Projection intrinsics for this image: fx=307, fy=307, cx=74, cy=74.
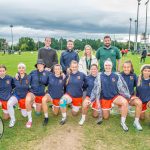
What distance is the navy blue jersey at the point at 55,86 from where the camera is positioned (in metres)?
9.27

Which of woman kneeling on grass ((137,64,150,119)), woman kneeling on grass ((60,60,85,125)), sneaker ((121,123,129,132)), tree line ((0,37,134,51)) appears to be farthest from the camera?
tree line ((0,37,134,51))

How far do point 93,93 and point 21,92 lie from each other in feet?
6.96

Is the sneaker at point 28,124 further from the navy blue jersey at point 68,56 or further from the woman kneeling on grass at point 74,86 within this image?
the navy blue jersey at point 68,56

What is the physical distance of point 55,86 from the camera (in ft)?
30.3

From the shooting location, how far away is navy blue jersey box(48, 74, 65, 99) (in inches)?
365

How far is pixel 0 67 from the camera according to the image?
29.3 feet

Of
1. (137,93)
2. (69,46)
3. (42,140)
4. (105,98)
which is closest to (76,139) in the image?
(42,140)

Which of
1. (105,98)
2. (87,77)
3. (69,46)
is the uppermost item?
(69,46)

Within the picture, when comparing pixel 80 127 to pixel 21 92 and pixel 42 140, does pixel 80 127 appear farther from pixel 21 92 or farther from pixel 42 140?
pixel 21 92

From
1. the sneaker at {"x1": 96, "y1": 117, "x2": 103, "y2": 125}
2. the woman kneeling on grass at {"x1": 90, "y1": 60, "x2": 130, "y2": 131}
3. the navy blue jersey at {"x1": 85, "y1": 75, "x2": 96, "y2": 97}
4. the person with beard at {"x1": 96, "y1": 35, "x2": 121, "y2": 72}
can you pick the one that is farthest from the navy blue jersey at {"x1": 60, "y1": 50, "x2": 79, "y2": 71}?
the sneaker at {"x1": 96, "y1": 117, "x2": 103, "y2": 125}

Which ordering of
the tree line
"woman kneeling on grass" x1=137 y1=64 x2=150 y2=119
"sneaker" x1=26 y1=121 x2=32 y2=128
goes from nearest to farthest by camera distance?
"sneaker" x1=26 y1=121 x2=32 y2=128 < "woman kneeling on grass" x1=137 y1=64 x2=150 y2=119 < the tree line

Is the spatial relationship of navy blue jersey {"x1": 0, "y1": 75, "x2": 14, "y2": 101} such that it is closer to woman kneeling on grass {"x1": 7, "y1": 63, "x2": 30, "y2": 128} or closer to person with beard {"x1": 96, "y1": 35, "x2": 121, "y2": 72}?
woman kneeling on grass {"x1": 7, "y1": 63, "x2": 30, "y2": 128}

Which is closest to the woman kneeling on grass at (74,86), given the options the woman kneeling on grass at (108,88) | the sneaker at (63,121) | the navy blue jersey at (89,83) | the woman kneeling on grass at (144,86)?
the navy blue jersey at (89,83)

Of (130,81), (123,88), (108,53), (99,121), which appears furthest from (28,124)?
(108,53)
